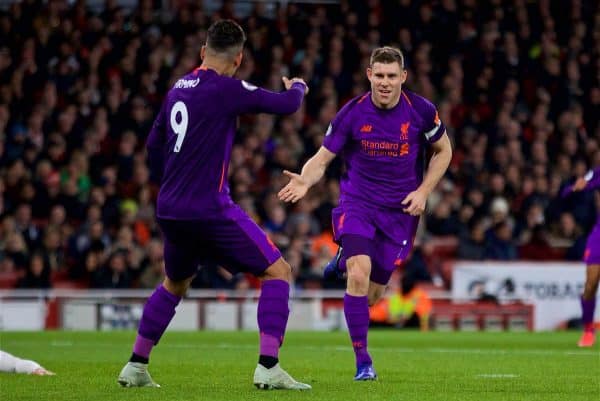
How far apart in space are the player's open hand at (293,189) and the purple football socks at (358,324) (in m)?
1.36

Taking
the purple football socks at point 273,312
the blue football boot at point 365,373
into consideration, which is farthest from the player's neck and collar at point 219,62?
the blue football boot at point 365,373

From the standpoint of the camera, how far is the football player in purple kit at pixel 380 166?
393 inches

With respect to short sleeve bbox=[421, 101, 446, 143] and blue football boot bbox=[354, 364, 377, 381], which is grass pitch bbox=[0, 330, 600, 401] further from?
short sleeve bbox=[421, 101, 446, 143]

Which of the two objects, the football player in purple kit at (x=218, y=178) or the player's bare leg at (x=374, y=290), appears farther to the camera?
the player's bare leg at (x=374, y=290)

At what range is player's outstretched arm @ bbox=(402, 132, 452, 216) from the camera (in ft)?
32.3

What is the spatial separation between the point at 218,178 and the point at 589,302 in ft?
25.3

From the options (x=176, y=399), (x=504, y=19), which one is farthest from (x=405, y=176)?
(x=504, y=19)

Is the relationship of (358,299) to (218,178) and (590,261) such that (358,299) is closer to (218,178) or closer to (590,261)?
(218,178)

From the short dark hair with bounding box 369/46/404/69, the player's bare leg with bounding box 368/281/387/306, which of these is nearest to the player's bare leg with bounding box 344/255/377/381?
the player's bare leg with bounding box 368/281/387/306

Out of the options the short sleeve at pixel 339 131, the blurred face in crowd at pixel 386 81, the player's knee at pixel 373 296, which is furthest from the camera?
the player's knee at pixel 373 296

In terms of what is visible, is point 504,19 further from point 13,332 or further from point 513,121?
point 13,332

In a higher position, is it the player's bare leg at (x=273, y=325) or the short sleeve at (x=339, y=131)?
the short sleeve at (x=339, y=131)

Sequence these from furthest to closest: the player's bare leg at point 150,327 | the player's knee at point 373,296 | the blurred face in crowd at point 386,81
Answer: the player's knee at point 373,296 < the blurred face in crowd at point 386,81 < the player's bare leg at point 150,327

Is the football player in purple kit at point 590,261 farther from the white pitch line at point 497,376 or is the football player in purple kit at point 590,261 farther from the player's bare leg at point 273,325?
the player's bare leg at point 273,325
